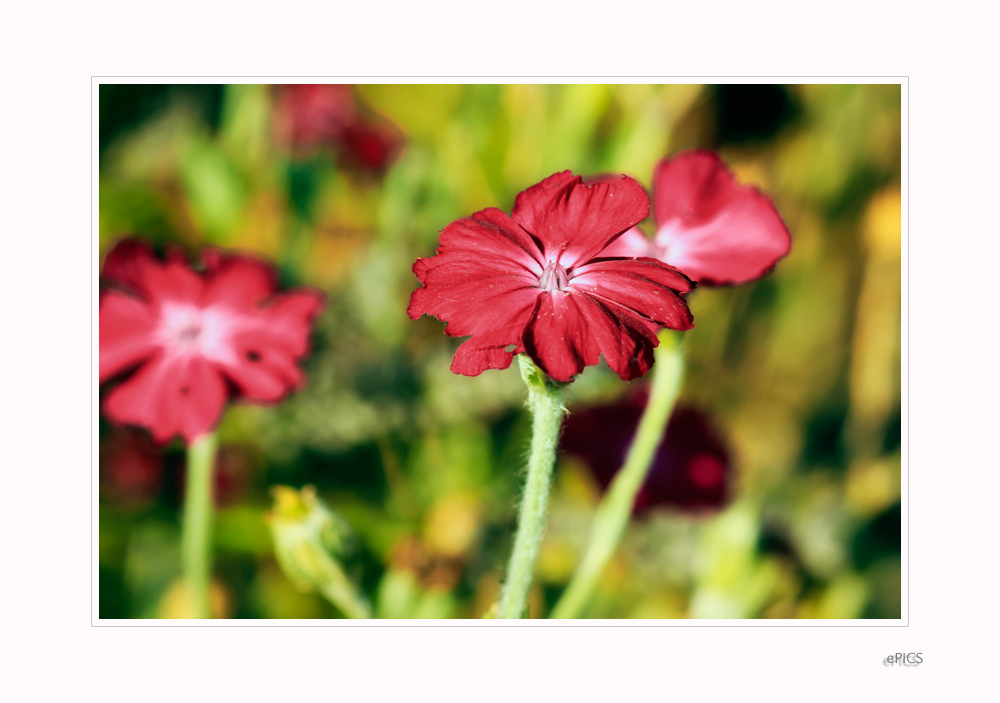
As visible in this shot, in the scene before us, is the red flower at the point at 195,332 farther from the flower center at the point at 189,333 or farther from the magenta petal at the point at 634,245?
the magenta petal at the point at 634,245

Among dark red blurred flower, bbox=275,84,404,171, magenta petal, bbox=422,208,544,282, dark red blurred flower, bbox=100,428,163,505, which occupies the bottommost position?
dark red blurred flower, bbox=100,428,163,505

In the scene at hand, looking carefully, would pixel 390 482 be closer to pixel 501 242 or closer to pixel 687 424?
pixel 687 424

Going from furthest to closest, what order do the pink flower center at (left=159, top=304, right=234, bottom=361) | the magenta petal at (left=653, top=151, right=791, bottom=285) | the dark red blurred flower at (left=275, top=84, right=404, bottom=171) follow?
the dark red blurred flower at (left=275, top=84, right=404, bottom=171)
the pink flower center at (left=159, top=304, right=234, bottom=361)
the magenta petal at (left=653, top=151, right=791, bottom=285)

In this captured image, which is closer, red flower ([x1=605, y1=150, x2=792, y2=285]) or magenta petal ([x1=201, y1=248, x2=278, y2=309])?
red flower ([x1=605, y1=150, x2=792, y2=285])

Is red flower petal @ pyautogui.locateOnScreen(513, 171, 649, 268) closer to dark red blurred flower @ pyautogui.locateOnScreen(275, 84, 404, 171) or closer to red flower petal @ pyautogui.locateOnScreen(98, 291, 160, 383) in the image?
red flower petal @ pyautogui.locateOnScreen(98, 291, 160, 383)

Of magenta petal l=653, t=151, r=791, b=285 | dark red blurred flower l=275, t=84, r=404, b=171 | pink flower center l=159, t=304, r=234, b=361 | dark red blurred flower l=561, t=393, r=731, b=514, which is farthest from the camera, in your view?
dark red blurred flower l=275, t=84, r=404, b=171
